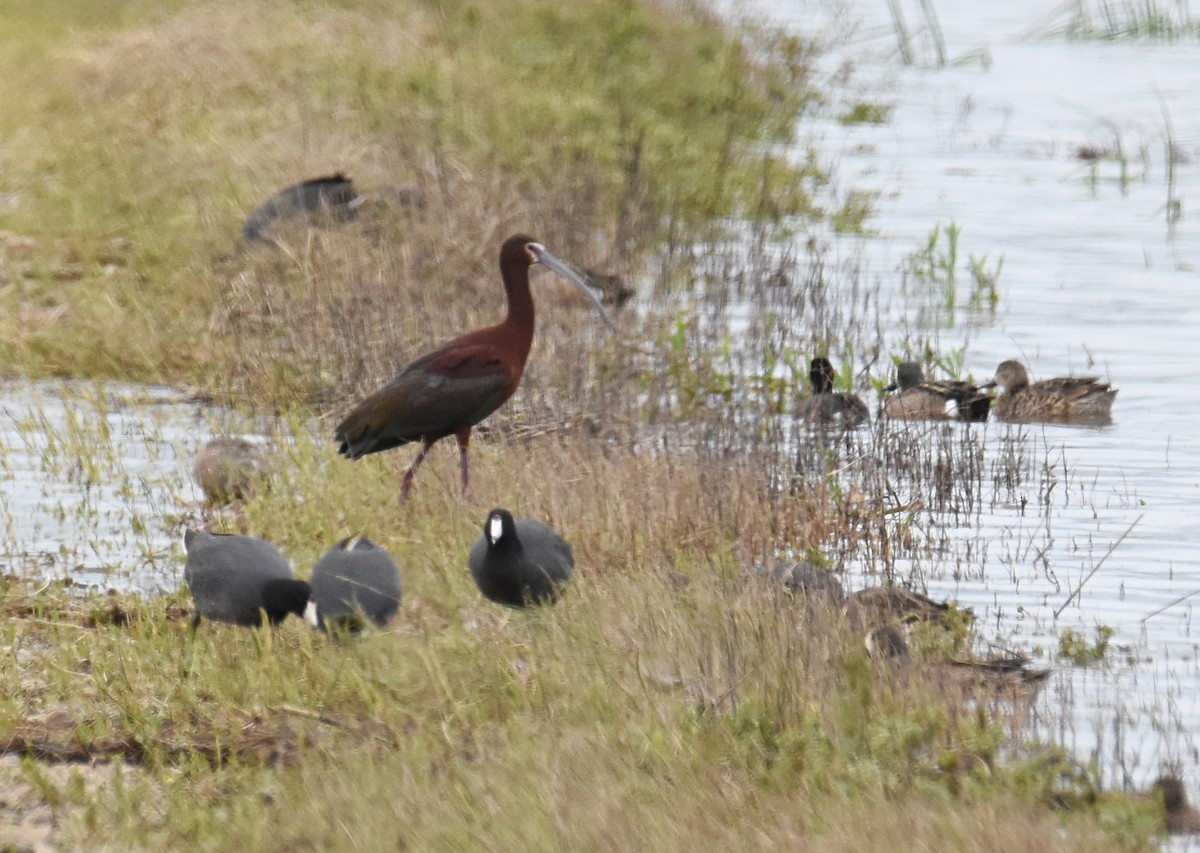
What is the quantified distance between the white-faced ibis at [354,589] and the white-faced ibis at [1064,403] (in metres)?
4.42

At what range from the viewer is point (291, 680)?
20.4 ft

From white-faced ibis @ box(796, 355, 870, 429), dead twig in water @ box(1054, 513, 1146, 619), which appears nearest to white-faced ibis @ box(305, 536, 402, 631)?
dead twig in water @ box(1054, 513, 1146, 619)

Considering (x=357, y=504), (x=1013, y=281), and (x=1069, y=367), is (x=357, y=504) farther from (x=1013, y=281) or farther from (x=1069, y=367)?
(x=1013, y=281)

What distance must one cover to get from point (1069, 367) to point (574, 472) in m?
4.23

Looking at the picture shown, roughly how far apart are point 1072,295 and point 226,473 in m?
6.90

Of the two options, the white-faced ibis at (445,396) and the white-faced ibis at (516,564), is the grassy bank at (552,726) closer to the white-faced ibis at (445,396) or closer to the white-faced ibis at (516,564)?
the white-faced ibis at (516,564)

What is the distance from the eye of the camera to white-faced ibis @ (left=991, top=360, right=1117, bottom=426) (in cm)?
1005

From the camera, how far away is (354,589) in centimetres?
658

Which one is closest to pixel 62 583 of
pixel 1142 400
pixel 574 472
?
pixel 574 472

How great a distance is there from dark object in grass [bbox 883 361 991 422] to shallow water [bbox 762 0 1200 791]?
0.76 ft

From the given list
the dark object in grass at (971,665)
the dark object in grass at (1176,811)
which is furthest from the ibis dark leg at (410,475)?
the dark object in grass at (1176,811)

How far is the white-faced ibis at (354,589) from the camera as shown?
658cm

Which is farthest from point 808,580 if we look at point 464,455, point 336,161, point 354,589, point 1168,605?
point 336,161

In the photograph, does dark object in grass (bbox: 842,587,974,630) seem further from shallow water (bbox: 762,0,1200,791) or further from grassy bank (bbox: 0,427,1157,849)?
grassy bank (bbox: 0,427,1157,849)
